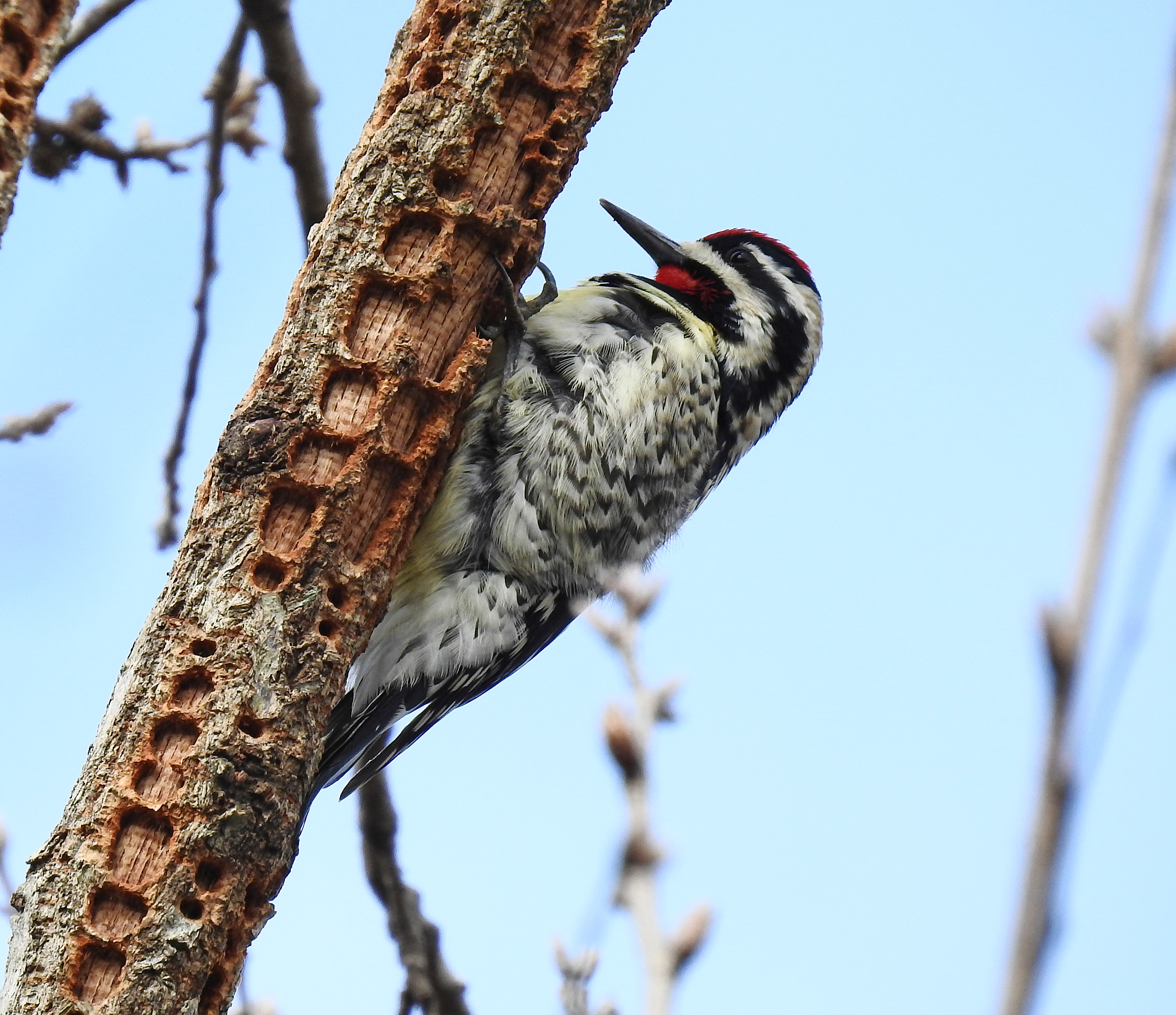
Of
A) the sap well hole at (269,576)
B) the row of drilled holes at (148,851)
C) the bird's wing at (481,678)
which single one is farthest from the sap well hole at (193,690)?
the bird's wing at (481,678)

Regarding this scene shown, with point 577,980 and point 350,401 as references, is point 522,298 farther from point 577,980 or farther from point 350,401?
point 577,980

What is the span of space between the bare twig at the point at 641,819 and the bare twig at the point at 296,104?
1.32m

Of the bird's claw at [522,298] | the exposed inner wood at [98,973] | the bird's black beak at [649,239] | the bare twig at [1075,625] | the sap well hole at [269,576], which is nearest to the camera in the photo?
the bare twig at [1075,625]

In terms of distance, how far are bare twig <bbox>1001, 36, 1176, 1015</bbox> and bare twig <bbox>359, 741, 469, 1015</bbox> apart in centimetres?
198

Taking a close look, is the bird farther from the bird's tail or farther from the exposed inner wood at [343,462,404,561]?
the exposed inner wood at [343,462,404,561]

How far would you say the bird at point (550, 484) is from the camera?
294 cm

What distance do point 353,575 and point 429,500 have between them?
23 cm

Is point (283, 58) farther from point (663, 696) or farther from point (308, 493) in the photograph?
point (663, 696)

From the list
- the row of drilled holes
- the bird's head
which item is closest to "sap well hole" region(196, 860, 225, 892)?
the row of drilled holes

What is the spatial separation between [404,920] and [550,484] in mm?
Result: 998

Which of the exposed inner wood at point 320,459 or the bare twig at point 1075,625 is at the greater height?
the exposed inner wood at point 320,459

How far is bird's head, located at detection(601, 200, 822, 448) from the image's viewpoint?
339 centimetres

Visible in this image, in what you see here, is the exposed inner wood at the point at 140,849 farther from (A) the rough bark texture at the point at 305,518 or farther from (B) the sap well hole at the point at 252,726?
(B) the sap well hole at the point at 252,726

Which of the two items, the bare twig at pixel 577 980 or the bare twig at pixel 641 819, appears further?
the bare twig at pixel 577 980
